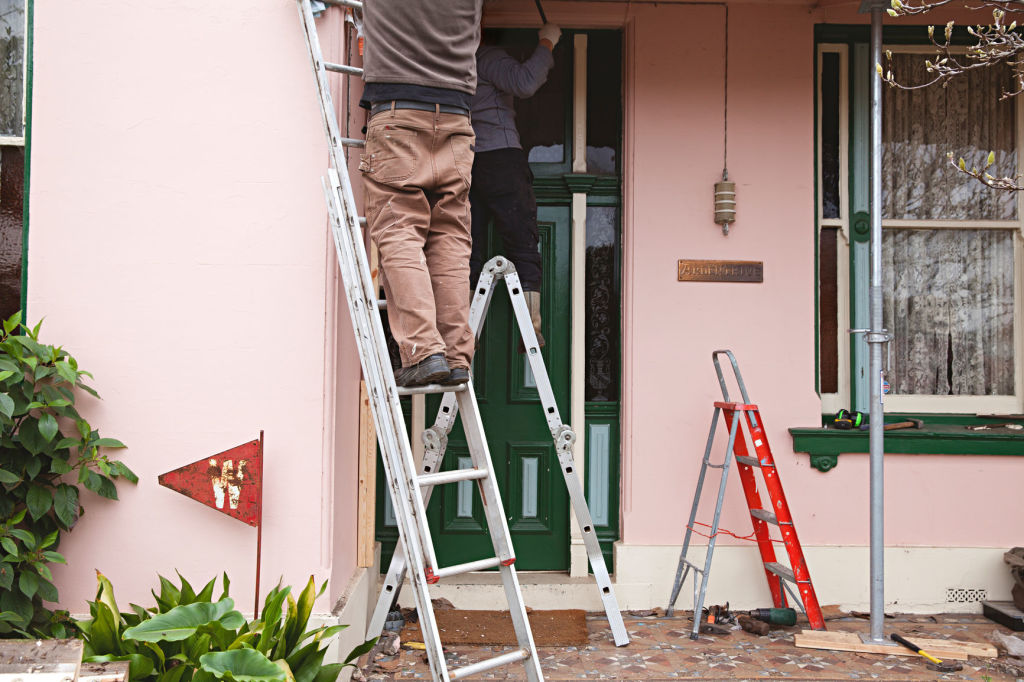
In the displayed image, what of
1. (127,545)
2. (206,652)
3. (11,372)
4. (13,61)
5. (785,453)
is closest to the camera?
(206,652)

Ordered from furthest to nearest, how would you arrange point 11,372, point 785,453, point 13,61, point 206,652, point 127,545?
point 785,453 < point 13,61 < point 127,545 < point 11,372 < point 206,652

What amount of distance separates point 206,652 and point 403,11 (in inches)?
96.2

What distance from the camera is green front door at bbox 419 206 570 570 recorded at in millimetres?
5047

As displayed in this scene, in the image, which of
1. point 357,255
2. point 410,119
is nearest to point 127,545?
point 357,255

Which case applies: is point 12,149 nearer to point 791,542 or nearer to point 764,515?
point 764,515

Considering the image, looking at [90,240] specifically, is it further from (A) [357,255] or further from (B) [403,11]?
(B) [403,11]

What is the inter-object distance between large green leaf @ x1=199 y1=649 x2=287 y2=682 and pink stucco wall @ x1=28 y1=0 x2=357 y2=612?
30.0 inches

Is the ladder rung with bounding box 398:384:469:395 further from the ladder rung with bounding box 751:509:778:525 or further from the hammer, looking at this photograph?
the hammer

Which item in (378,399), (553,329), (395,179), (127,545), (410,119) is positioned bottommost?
(127,545)

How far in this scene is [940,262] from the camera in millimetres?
5234

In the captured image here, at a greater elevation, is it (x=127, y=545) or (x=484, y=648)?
(x=127, y=545)

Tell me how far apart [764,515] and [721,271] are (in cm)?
141

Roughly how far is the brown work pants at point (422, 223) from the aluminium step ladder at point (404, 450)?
4.0 inches

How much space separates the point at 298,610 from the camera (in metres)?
3.17
